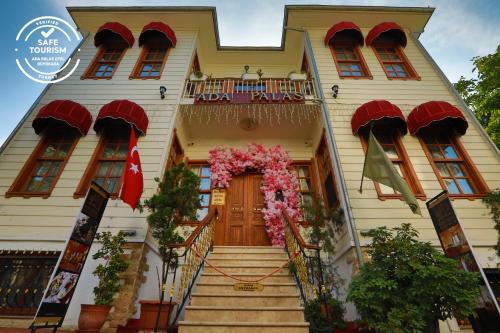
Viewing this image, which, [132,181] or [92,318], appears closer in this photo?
[92,318]

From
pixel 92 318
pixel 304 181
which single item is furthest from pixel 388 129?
pixel 92 318

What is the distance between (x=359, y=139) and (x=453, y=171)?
7.39 feet

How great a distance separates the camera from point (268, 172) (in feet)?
24.8

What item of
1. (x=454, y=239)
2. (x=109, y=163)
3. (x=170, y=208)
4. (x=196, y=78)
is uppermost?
(x=196, y=78)

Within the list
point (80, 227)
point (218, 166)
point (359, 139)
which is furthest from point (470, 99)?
point (80, 227)

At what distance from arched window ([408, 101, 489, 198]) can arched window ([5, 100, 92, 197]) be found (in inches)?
331

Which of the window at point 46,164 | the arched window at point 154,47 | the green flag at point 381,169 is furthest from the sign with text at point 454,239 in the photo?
the arched window at point 154,47

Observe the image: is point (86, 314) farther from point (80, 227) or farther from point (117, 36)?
point (117, 36)

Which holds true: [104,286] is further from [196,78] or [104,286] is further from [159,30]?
[159,30]

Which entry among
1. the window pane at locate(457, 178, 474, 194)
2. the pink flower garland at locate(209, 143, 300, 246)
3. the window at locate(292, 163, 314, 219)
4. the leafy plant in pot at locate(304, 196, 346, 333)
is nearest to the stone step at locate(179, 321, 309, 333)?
the leafy plant in pot at locate(304, 196, 346, 333)

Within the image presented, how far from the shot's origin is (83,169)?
575 centimetres

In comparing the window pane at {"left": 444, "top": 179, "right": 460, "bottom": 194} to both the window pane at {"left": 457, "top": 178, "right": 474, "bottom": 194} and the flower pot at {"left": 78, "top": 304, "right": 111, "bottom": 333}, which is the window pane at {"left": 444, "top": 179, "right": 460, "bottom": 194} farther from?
the flower pot at {"left": 78, "top": 304, "right": 111, "bottom": 333}

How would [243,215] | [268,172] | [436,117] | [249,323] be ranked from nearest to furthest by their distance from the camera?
[249,323], [436,117], [243,215], [268,172]

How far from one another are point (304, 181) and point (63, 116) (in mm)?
6703
